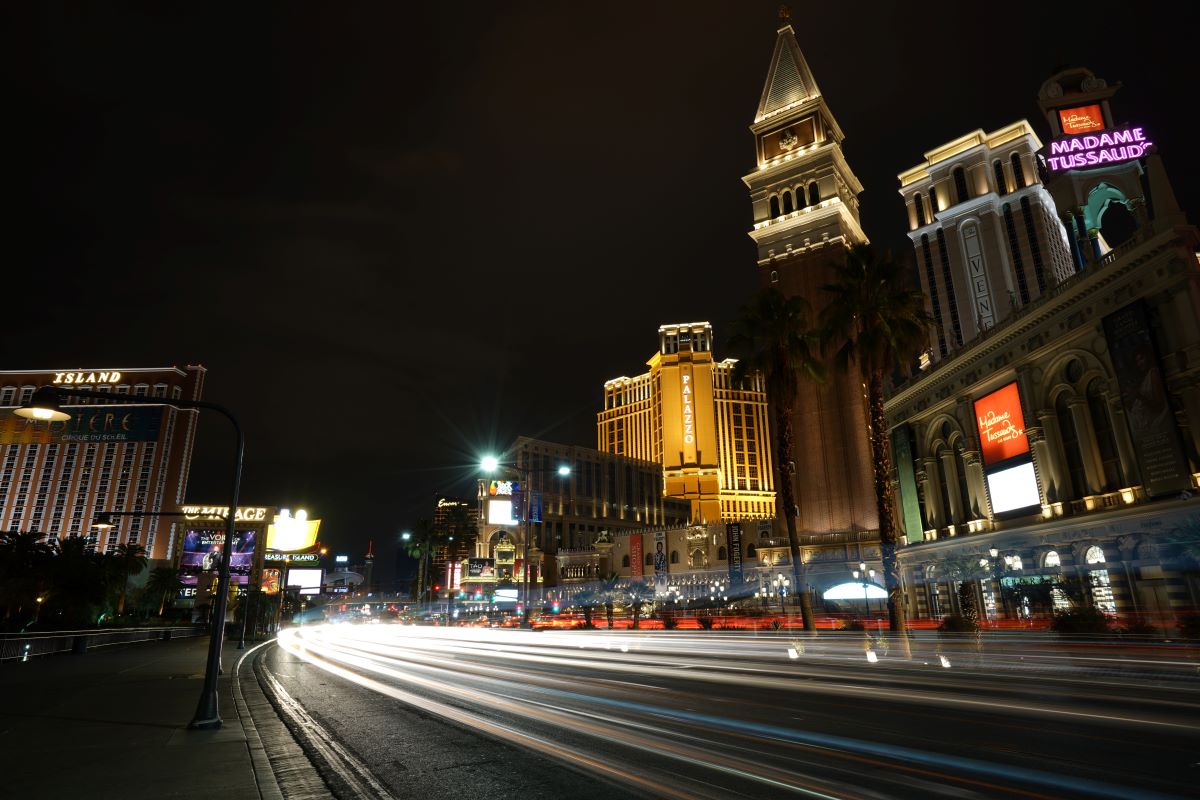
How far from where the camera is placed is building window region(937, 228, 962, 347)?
373ft

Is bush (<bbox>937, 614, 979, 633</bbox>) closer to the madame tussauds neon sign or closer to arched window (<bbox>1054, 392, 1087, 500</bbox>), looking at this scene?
arched window (<bbox>1054, 392, 1087, 500</bbox>)

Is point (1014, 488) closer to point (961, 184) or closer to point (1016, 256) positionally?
point (1016, 256)

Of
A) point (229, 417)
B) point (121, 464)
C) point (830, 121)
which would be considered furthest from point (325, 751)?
point (121, 464)

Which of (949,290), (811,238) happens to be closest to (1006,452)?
(811,238)

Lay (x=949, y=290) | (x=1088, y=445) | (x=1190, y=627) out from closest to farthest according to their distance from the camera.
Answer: (x=1190, y=627), (x=1088, y=445), (x=949, y=290)

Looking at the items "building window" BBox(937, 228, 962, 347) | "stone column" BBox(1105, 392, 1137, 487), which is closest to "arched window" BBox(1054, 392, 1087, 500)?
"stone column" BBox(1105, 392, 1137, 487)

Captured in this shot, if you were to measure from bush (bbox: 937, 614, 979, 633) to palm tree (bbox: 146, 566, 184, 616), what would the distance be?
3278 inches

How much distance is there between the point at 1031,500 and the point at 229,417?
3601 cm

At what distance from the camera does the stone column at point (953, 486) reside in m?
39.8

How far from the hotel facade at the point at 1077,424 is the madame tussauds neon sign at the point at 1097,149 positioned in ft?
0.28

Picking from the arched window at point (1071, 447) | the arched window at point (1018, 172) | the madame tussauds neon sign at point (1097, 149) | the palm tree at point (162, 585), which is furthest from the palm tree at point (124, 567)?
the arched window at point (1018, 172)

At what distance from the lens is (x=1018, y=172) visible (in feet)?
361

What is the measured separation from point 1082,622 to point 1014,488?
1138 cm

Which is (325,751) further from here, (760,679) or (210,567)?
(210,567)
